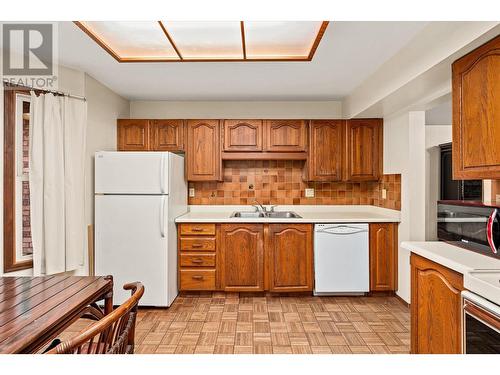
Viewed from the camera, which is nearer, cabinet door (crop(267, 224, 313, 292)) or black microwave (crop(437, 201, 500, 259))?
black microwave (crop(437, 201, 500, 259))

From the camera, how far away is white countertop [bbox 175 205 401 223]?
3.75m

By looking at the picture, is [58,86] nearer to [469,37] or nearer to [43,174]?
[43,174]

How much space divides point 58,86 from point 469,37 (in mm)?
3031

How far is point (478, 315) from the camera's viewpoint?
1536 mm

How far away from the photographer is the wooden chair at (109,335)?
0.87 meters

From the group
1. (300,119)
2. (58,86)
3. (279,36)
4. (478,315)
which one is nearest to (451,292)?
(478,315)

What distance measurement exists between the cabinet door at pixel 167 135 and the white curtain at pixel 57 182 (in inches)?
38.4

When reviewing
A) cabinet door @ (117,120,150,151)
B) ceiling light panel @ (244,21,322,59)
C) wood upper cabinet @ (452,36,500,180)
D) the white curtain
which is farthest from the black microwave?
cabinet door @ (117,120,150,151)

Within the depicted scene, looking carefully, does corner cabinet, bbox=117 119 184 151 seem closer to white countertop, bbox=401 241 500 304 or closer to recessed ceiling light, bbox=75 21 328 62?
recessed ceiling light, bbox=75 21 328 62

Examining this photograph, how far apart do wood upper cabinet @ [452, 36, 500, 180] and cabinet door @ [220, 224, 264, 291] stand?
2120mm

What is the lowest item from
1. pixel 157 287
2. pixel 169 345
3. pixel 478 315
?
pixel 169 345

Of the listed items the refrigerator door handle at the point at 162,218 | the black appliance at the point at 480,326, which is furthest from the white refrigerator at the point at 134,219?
the black appliance at the point at 480,326

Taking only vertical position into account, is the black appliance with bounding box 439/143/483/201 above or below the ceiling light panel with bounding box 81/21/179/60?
below

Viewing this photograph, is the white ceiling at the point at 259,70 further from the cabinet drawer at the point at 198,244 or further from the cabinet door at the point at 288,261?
the cabinet drawer at the point at 198,244
